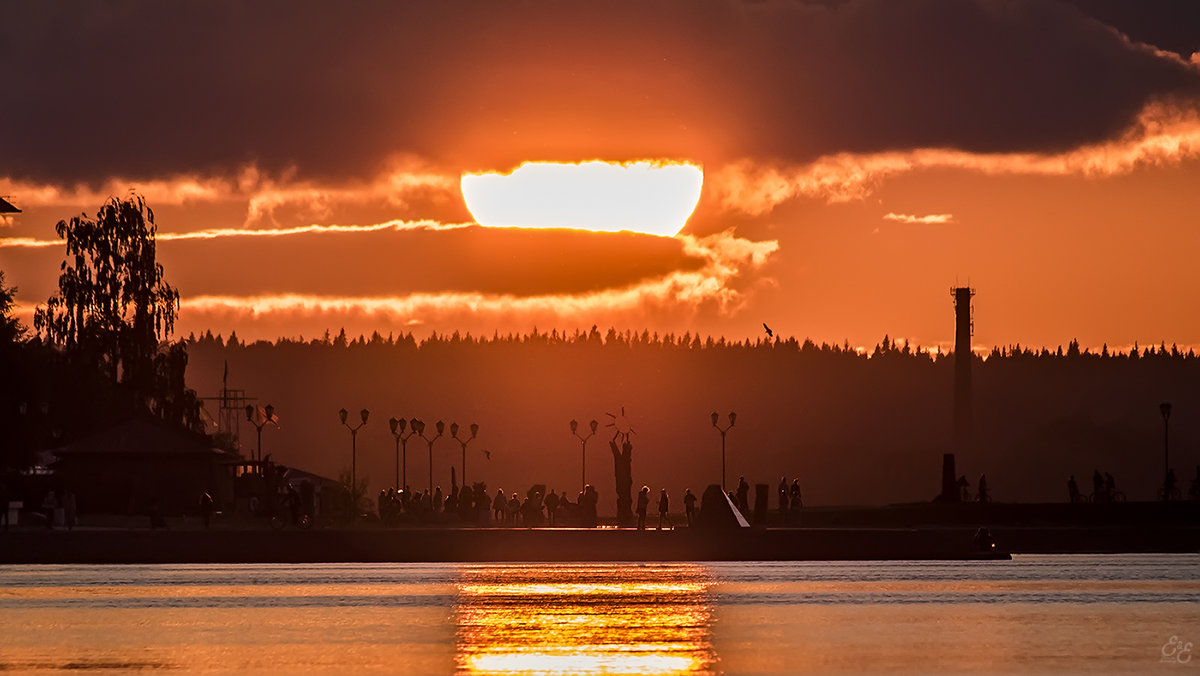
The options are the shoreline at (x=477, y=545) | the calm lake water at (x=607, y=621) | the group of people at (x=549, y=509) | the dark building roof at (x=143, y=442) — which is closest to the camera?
the calm lake water at (x=607, y=621)

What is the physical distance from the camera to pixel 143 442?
91.5 meters

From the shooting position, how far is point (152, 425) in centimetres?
9212

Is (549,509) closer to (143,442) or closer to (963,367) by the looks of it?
(143,442)

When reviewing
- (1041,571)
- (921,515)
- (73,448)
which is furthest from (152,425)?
(1041,571)

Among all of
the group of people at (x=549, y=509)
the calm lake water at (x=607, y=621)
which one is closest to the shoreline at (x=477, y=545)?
the calm lake water at (x=607, y=621)

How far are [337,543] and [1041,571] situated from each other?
23.9 m

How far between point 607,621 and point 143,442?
50.2 metres

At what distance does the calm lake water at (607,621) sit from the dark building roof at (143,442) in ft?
68.1

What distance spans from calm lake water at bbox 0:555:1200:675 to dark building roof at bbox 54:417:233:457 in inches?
818

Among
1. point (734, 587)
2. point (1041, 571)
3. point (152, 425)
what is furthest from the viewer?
point (152, 425)

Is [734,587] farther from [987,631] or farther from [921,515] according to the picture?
[921,515]

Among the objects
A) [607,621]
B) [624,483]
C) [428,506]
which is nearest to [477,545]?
[624,483]

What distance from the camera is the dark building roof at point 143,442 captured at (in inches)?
3593

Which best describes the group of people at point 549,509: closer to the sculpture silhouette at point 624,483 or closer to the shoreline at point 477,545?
the sculpture silhouette at point 624,483
